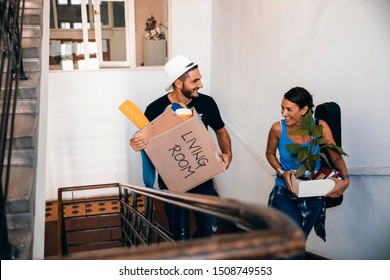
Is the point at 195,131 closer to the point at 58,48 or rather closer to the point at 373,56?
the point at 373,56

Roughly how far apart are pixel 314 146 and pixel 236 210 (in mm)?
1616

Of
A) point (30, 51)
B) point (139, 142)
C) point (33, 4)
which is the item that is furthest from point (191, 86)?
point (33, 4)

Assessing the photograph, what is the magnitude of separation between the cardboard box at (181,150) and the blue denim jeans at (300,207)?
45 centimetres

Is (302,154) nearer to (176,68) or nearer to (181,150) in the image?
(181,150)

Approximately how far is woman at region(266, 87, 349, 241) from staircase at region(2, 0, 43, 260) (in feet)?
4.80

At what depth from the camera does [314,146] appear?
8.02ft

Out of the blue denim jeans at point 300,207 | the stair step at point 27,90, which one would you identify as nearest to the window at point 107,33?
the stair step at point 27,90

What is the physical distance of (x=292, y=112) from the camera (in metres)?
2.51

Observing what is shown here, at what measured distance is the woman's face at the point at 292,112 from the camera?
2508mm

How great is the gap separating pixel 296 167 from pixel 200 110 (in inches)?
34.2

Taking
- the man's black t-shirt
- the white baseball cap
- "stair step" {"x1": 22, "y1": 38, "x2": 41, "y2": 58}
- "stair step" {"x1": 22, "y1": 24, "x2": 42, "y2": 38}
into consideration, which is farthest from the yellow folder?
"stair step" {"x1": 22, "y1": 24, "x2": 42, "y2": 38}

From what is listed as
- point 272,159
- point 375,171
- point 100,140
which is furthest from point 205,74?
point 375,171

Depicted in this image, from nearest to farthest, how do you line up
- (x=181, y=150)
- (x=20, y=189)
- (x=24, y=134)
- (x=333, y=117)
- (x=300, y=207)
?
(x=20, y=189) < (x=24, y=134) < (x=333, y=117) < (x=300, y=207) < (x=181, y=150)

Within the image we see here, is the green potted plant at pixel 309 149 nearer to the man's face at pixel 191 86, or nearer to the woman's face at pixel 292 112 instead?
the woman's face at pixel 292 112
